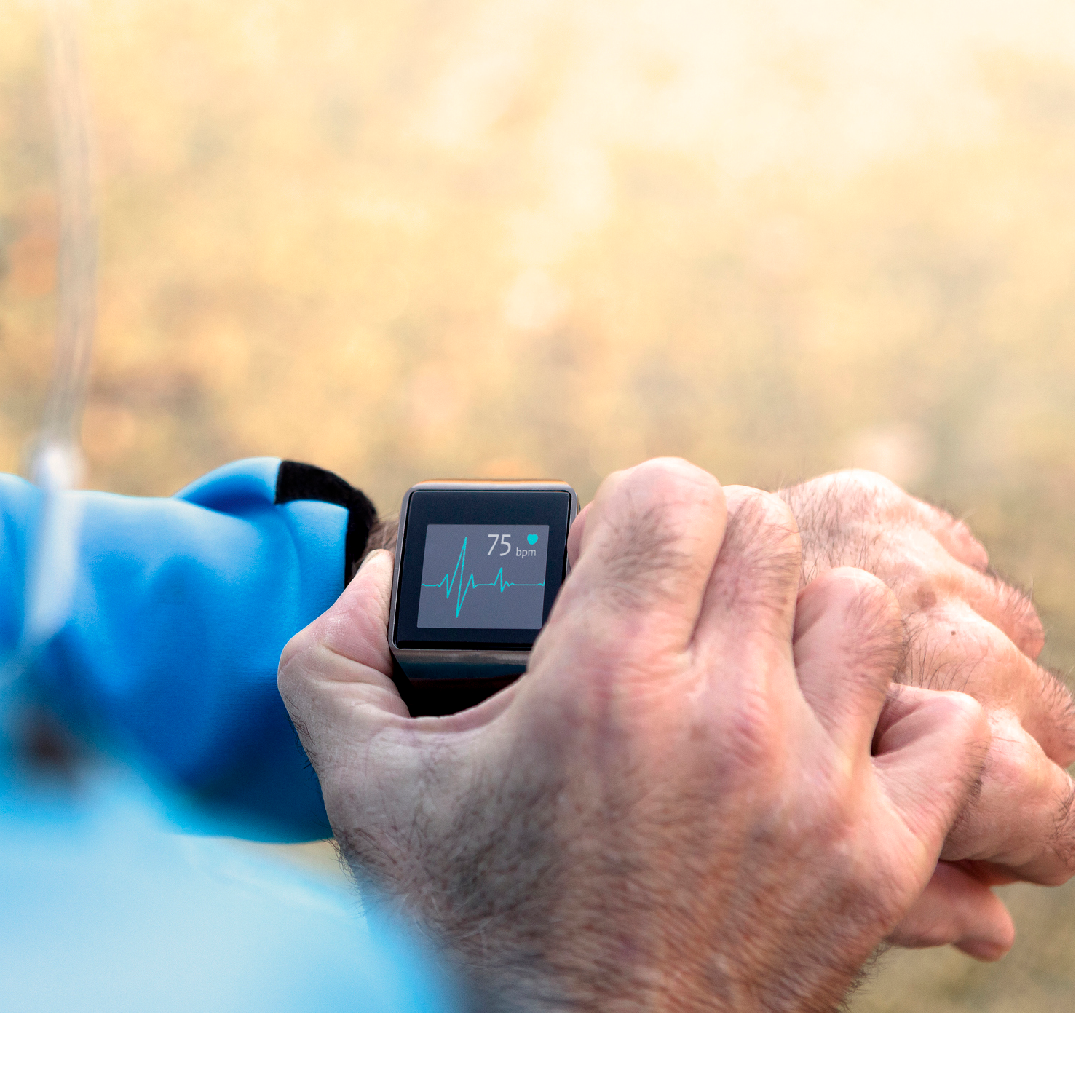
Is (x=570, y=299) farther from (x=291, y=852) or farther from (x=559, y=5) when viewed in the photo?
(x=291, y=852)

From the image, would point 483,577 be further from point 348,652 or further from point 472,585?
point 348,652

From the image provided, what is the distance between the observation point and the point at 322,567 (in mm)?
1067

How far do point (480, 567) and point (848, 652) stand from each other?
0.30 metres

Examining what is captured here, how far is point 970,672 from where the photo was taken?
1022 mm

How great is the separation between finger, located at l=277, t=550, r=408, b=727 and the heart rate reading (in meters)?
0.04

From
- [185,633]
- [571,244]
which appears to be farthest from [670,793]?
[571,244]

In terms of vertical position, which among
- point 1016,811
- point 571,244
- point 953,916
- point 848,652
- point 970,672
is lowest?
point 953,916

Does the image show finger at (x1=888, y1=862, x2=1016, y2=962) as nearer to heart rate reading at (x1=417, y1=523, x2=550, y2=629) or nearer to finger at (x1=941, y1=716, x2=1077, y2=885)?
finger at (x1=941, y1=716, x2=1077, y2=885)

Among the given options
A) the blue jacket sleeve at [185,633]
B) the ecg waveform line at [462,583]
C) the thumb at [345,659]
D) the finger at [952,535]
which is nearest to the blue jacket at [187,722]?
the blue jacket sleeve at [185,633]

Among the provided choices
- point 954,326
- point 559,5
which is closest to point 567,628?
point 954,326

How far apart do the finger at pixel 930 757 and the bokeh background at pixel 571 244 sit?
127 centimetres

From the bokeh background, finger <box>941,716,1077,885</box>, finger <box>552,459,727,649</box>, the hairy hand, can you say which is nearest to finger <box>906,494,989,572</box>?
A: the hairy hand

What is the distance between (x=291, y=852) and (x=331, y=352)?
1.17 meters

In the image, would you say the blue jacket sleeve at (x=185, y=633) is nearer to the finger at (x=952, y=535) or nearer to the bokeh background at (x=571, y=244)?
the finger at (x=952, y=535)
